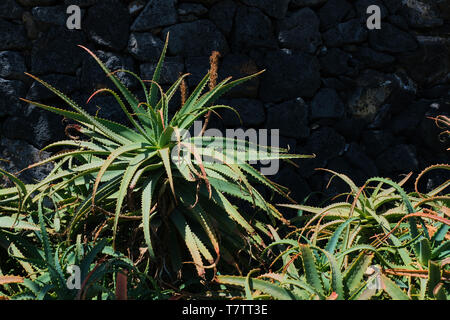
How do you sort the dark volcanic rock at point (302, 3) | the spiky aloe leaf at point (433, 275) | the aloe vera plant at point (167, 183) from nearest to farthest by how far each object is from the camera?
the spiky aloe leaf at point (433, 275) → the aloe vera plant at point (167, 183) → the dark volcanic rock at point (302, 3)

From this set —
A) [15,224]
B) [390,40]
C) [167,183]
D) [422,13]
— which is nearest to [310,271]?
[167,183]

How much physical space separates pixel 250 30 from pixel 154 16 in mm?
500

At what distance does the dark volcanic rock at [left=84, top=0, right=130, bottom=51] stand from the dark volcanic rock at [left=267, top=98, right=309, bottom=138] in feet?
2.80

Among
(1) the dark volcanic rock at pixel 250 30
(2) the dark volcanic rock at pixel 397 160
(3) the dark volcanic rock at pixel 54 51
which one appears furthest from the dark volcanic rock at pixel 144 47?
(2) the dark volcanic rock at pixel 397 160

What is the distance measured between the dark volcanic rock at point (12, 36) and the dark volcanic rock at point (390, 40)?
72.5 inches

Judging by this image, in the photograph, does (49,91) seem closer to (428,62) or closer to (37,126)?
(37,126)

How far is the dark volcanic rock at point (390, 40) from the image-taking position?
2654 mm

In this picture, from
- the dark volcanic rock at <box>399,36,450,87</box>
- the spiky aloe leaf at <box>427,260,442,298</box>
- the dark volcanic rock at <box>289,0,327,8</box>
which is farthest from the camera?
the dark volcanic rock at <box>399,36,450,87</box>

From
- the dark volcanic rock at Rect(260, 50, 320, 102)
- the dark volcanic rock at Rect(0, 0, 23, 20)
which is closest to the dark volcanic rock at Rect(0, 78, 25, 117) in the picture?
the dark volcanic rock at Rect(0, 0, 23, 20)

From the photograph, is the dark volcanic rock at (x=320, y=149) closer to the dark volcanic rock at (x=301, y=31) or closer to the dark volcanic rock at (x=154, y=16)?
the dark volcanic rock at (x=301, y=31)

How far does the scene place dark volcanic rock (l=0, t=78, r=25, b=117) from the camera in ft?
7.63

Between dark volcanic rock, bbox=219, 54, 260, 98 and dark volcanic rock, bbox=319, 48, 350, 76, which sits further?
dark volcanic rock, bbox=319, 48, 350, 76

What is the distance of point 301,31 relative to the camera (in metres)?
2.56

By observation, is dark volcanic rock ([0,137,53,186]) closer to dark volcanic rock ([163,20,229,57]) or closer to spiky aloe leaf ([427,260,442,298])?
dark volcanic rock ([163,20,229,57])
